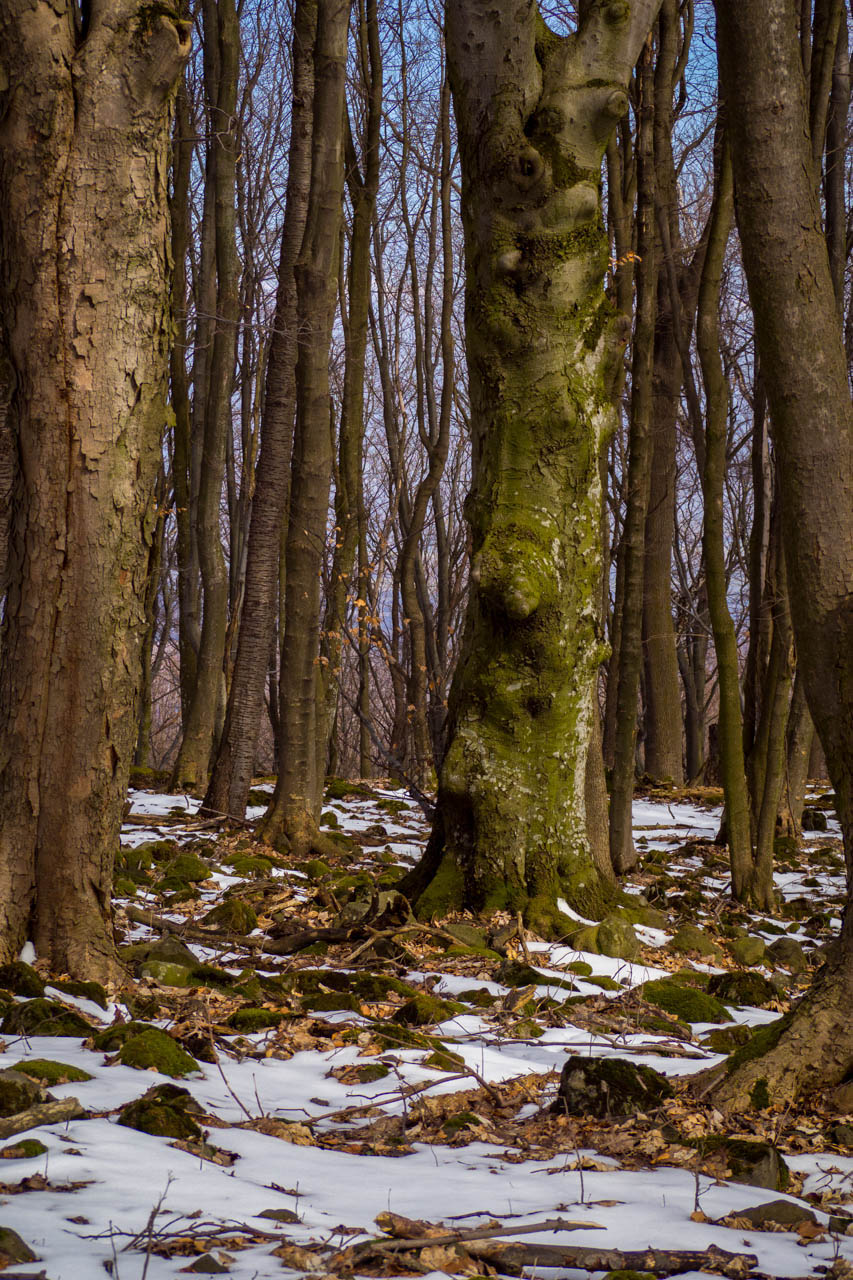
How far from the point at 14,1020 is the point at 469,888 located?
2378 mm

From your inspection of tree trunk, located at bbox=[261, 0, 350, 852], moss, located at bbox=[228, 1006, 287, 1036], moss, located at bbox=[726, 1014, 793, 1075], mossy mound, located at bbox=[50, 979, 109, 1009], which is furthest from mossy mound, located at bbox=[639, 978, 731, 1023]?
tree trunk, located at bbox=[261, 0, 350, 852]

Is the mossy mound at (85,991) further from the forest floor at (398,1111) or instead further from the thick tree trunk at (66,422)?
the thick tree trunk at (66,422)

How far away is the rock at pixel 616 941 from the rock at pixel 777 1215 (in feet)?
8.20

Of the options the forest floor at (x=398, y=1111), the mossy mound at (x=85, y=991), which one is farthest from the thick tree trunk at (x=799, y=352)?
the mossy mound at (x=85, y=991)

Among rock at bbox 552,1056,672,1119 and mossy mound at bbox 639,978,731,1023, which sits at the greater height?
rock at bbox 552,1056,672,1119

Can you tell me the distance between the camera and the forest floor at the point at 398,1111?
1.69 m

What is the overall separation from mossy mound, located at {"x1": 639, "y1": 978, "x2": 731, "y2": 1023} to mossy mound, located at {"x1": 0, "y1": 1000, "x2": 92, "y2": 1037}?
6.77 ft

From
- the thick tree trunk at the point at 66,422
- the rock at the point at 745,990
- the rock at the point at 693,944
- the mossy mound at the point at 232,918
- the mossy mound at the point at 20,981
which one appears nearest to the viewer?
the mossy mound at the point at 20,981

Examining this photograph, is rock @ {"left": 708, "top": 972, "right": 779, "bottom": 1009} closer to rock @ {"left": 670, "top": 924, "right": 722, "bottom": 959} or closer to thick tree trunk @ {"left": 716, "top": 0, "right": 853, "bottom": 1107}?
rock @ {"left": 670, "top": 924, "right": 722, "bottom": 959}

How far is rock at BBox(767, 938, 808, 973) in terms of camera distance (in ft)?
15.8

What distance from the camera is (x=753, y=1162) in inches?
85.2

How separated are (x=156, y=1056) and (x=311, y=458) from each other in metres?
5.00

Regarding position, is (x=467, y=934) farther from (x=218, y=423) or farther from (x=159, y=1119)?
(x=218, y=423)

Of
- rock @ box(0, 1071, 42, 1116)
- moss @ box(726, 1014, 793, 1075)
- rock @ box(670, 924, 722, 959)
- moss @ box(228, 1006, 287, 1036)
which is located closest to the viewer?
rock @ box(0, 1071, 42, 1116)
